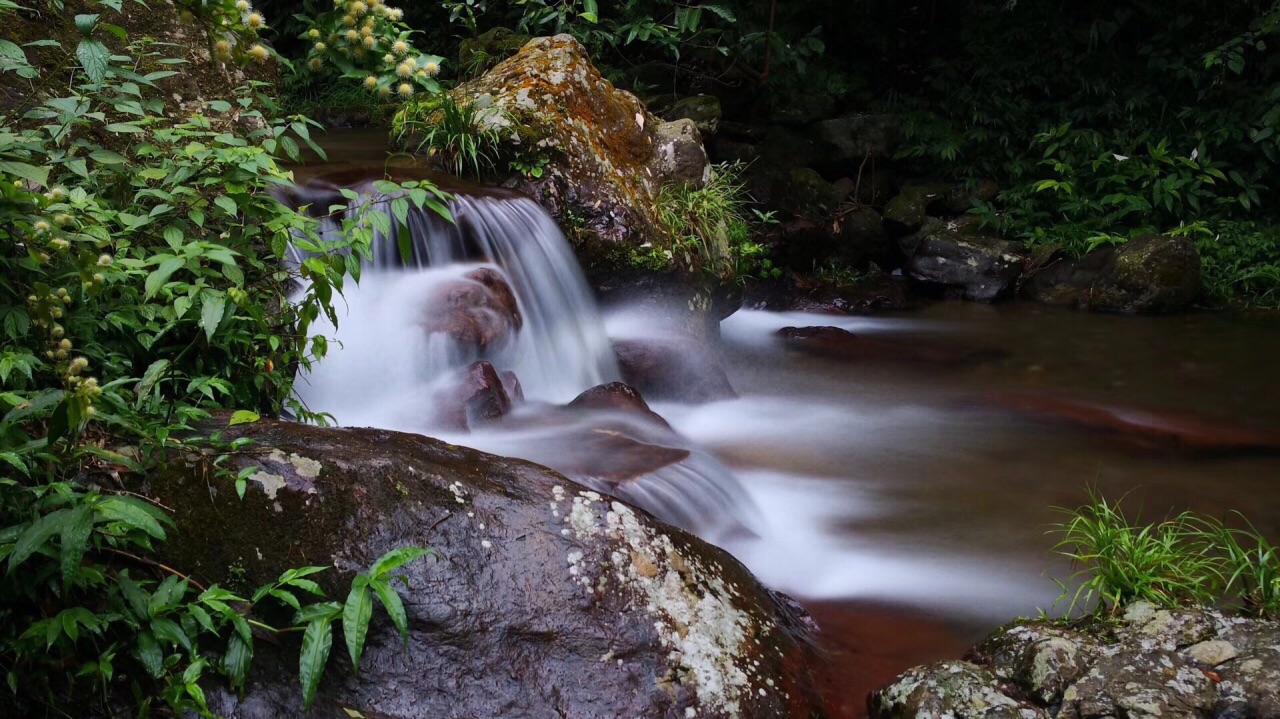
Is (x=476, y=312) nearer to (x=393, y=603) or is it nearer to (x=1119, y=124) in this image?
(x=393, y=603)

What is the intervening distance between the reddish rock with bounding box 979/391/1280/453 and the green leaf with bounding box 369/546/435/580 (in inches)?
186

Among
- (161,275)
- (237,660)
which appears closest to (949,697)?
(237,660)

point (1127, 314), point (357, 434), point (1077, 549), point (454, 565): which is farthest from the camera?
point (1127, 314)

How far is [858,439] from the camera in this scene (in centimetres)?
565

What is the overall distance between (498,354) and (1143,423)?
4.15 m

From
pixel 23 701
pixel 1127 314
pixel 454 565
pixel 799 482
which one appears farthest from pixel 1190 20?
pixel 23 701

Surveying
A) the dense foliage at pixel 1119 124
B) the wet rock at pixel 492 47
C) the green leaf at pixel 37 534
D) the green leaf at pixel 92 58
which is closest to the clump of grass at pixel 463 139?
the wet rock at pixel 492 47

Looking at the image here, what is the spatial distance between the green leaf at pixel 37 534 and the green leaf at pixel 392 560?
0.66 meters

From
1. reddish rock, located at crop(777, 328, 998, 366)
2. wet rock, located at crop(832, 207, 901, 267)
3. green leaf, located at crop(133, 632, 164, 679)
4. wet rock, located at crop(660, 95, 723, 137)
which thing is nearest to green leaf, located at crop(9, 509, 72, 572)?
green leaf, located at crop(133, 632, 164, 679)

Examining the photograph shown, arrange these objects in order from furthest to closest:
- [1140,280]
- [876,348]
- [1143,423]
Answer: [1140,280] → [876,348] → [1143,423]

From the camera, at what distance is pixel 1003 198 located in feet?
34.6

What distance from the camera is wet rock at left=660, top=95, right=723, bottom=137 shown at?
9.26m

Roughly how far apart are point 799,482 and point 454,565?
9.04ft

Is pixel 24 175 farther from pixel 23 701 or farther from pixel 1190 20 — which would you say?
pixel 1190 20
